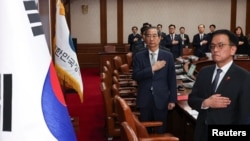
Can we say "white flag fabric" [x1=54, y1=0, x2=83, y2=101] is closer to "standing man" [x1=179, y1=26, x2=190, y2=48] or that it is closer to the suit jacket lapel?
the suit jacket lapel

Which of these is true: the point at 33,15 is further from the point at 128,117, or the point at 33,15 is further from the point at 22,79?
the point at 128,117

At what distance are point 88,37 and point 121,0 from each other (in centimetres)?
175

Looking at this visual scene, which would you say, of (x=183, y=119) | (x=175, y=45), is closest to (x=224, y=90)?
(x=183, y=119)

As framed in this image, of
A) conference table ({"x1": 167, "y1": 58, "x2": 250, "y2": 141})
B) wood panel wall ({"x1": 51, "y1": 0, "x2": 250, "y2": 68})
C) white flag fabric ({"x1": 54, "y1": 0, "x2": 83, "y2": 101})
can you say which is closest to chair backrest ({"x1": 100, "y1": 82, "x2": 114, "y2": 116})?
white flag fabric ({"x1": 54, "y1": 0, "x2": 83, "y2": 101})

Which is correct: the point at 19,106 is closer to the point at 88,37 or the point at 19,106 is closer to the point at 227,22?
the point at 88,37

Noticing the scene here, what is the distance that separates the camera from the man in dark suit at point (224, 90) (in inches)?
97.0

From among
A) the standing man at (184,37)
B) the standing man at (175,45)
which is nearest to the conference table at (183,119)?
the standing man at (175,45)

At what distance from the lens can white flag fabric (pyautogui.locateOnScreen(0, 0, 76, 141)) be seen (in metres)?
1.59

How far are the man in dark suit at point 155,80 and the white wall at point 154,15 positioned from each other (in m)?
9.81

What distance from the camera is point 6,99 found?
1.58 m

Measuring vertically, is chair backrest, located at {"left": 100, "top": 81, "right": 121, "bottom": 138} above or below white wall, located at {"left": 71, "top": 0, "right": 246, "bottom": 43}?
below

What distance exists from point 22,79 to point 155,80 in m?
2.48

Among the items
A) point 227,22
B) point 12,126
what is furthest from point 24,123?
point 227,22

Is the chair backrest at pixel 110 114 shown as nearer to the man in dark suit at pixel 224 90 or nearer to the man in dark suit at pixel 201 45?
the man in dark suit at pixel 224 90
